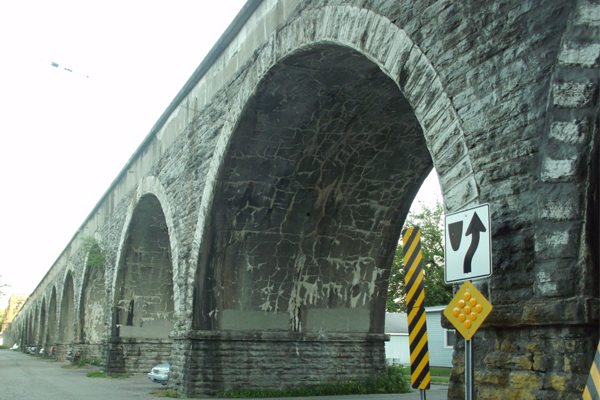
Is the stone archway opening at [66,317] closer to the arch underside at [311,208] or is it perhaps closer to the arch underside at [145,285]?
the arch underside at [145,285]

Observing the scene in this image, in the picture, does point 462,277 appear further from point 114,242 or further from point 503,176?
point 114,242

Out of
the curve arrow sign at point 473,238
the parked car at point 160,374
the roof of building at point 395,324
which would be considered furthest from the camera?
the roof of building at point 395,324

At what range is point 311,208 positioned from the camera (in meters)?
12.8

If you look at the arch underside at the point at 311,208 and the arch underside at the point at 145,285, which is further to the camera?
the arch underside at the point at 145,285

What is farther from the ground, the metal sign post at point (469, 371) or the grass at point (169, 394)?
the metal sign post at point (469, 371)

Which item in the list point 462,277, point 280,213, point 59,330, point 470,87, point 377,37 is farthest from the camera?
point 59,330

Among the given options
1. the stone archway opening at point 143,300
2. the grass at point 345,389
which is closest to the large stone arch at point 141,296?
the stone archway opening at point 143,300

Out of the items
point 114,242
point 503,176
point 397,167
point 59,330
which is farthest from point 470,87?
point 59,330

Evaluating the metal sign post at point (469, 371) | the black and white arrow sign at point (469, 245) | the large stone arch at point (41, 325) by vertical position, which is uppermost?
the black and white arrow sign at point (469, 245)

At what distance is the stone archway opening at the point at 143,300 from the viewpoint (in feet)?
65.2

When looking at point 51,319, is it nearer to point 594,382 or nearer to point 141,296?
point 141,296

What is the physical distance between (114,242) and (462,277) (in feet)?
66.0

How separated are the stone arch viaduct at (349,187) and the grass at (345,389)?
0.62ft

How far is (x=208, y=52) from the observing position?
519 inches
